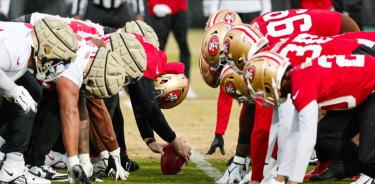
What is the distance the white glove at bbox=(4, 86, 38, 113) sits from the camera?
6.92m

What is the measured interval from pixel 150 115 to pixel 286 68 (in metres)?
1.57

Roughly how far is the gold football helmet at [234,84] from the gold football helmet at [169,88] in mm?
657

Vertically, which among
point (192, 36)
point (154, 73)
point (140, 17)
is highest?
point (154, 73)

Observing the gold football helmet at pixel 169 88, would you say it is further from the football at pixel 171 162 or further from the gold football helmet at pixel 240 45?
the gold football helmet at pixel 240 45

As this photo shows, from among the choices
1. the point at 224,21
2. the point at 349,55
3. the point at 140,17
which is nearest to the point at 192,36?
the point at 140,17

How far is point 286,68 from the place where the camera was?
6.50 metres

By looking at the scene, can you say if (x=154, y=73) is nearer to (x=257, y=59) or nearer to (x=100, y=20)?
(x=257, y=59)

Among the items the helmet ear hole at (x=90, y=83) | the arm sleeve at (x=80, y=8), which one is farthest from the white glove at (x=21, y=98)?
the arm sleeve at (x=80, y=8)

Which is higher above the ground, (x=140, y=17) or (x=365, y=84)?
(x=365, y=84)

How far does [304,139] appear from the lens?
6301 millimetres

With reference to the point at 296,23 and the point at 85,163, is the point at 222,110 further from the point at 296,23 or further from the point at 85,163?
the point at 85,163

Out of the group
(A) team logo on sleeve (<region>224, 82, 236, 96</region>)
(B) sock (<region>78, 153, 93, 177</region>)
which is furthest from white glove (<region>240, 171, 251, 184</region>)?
(B) sock (<region>78, 153, 93, 177</region>)

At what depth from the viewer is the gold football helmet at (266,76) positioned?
253 inches

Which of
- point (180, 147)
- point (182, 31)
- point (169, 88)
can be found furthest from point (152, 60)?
point (182, 31)
